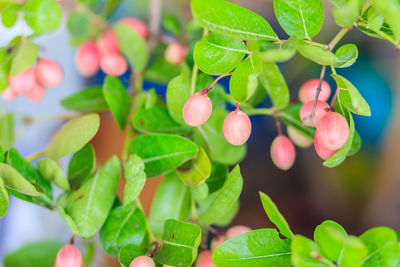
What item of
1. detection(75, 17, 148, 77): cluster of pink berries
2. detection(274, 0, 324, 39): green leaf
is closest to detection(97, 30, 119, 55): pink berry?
detection(75, 17, 148, 77): cluster of pink berries

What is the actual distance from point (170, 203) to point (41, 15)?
1.02 feet

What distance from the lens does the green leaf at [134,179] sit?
16.5 inches

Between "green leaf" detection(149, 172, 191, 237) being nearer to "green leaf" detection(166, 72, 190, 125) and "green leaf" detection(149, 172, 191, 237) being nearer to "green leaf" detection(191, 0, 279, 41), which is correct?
"green leaf" detection(166, 72, 190, 125)

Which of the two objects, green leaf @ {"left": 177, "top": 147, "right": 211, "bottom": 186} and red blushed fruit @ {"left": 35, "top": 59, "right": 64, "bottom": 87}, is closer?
green leaf @ {"left": 177, "top": 147, "right": 211, "bottom": 186}

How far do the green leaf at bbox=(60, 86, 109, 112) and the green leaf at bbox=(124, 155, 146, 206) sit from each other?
22 centimetres

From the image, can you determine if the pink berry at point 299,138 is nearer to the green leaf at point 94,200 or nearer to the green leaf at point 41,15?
the green leaf at point 94,200

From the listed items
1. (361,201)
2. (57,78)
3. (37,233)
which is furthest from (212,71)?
(361,201)

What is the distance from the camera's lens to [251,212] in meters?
1.36

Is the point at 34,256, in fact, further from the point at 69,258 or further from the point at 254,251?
the point at 254,251

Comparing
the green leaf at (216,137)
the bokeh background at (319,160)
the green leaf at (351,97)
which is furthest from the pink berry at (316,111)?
the bokeh background at (319,160)

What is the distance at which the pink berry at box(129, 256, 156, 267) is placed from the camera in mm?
408

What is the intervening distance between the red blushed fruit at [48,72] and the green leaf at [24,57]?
0.17 feet

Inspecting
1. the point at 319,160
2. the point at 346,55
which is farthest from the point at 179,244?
the point at 319,160

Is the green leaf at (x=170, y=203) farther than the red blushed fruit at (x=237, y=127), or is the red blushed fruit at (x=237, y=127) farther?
the green leaf at (x=170, y=203)
